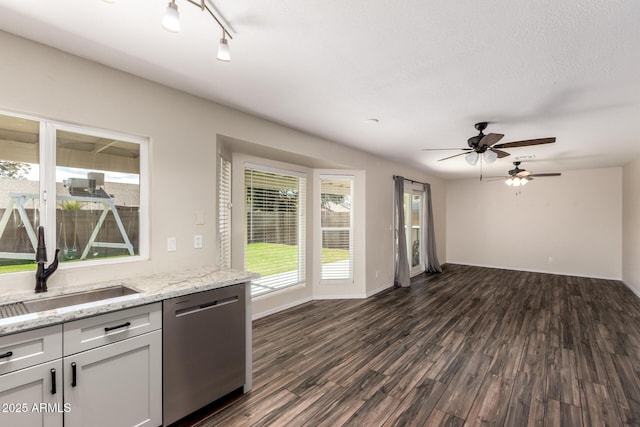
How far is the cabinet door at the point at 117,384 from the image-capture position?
1523 mm

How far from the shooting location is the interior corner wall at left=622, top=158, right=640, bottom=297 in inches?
202

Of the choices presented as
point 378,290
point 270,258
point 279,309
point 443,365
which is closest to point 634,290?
point 378,290

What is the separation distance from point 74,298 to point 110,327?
51cm

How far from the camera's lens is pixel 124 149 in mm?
2309

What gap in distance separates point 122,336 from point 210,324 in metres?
0.53

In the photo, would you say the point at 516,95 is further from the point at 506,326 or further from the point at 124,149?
the point at 124,149

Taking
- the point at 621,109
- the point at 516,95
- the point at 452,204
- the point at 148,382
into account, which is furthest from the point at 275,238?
the point at 452,204

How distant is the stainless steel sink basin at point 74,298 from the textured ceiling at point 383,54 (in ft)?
5.44

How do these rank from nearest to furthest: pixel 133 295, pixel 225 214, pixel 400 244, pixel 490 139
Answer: pixel 133 295 < pixel 490 139 < pixel 225 214 < pixel 400 244

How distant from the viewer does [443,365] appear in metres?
2.78

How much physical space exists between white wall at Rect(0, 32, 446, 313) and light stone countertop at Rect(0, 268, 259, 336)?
0.14m

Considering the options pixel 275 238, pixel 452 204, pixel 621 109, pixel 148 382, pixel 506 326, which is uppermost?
pixel 621 109

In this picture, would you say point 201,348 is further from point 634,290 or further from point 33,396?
point 634,290

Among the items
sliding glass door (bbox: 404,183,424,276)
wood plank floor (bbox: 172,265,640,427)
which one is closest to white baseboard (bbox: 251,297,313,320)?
wood plank floor (bbox: 172,265,640,427)
